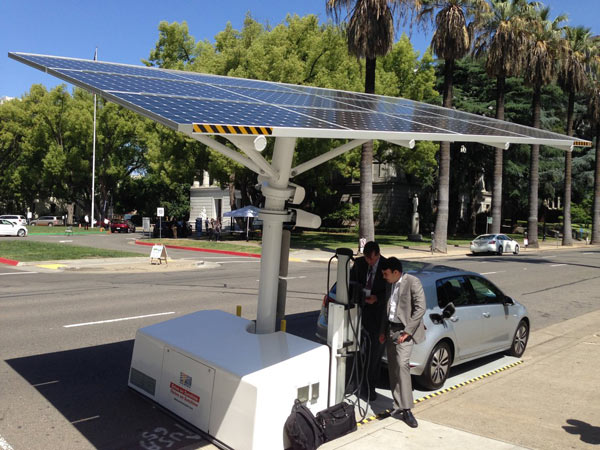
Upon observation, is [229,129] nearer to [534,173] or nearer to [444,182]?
[444,182]

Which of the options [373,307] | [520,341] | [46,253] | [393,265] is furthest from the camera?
[46,253]

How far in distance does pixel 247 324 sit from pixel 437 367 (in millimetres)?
2507

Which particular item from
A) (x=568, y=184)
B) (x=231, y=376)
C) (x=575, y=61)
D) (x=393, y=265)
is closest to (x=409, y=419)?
(x=393, y=265)

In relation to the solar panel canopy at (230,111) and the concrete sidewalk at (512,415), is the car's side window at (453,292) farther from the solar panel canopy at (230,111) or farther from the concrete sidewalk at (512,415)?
the solar panel canopy at (230,111)

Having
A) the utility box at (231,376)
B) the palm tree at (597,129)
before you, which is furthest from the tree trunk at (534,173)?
the utility box at (231,376)

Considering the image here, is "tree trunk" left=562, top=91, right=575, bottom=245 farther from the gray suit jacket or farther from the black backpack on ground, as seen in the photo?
the black backpack on ground

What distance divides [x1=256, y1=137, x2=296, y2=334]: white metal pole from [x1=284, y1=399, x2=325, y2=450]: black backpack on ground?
1217 millimetres

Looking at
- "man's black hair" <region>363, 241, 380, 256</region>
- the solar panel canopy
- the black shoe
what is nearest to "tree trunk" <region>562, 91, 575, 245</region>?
the solar panel canopy

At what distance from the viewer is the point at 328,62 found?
3581 cm

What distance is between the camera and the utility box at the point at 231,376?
4.59 metres

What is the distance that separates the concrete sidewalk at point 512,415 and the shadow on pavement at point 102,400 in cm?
170

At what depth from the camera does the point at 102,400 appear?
601cm

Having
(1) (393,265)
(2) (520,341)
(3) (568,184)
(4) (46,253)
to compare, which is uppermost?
(3) (568,184)

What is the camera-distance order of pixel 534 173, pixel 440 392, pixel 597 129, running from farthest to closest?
pixel 597 129 → pixel 534 173 → pixel 440 392
